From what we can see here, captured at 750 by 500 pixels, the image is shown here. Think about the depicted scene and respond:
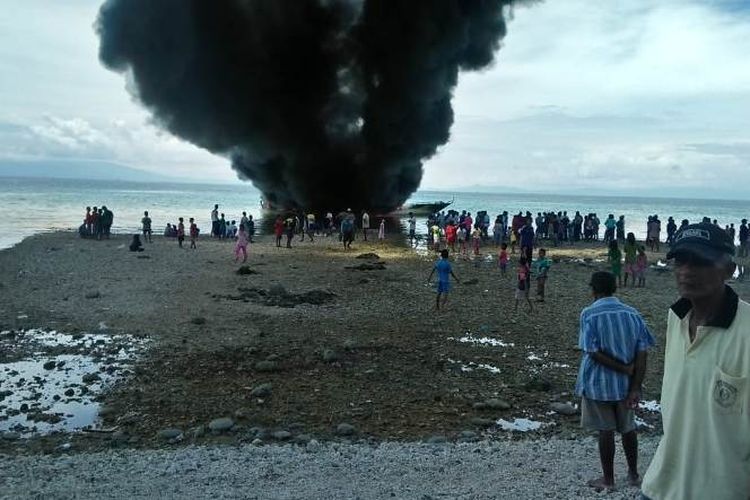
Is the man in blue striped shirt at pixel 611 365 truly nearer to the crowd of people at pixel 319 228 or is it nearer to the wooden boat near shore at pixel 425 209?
the crowd of people at pixel 319 228

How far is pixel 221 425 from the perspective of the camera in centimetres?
809

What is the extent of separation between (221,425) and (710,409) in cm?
656

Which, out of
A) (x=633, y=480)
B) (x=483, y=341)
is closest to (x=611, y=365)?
(x=633, y=480)

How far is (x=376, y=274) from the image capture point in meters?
22.5

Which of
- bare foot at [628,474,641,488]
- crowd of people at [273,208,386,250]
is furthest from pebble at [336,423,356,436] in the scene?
crowd of people at [273,208,386,250]

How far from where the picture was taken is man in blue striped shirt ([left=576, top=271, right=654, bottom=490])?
5.36 m

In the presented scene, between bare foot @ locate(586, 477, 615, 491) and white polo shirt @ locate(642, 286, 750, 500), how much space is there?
3.13 meters

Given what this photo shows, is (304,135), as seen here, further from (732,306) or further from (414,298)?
(732,306)

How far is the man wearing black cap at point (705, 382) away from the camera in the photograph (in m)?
2.56

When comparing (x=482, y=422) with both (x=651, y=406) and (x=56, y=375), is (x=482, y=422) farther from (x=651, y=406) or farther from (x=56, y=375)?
(x=56, y=375)

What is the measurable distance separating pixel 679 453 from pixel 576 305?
15.1 metres

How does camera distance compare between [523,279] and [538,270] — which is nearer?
[523,279]

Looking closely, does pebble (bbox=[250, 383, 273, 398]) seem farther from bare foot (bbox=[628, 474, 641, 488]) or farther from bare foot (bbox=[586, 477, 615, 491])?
bare foot (bbox=[628, 474, 641, 488])

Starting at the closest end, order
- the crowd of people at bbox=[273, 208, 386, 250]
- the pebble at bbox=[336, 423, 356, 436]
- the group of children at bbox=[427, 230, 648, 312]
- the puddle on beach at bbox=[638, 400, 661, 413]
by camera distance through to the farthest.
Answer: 1. the pebble at bbox=[336, 423, 356, 436]
2. the puddle on beach at bbox=[638, 400, 661, 413]
3. the group of children at bbox=[427, 230, 648, 312]
4. the crowd of people at bbox=[273, 208, 386, 250]
